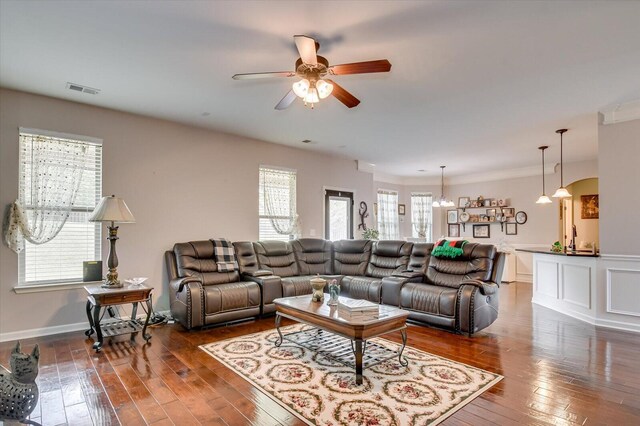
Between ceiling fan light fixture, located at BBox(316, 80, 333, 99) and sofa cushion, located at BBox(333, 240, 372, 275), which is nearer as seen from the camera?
ceiling fan light fixture, located at BBox(316, 80, 333, 99)

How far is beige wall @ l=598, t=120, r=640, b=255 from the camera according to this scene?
4.48 meters

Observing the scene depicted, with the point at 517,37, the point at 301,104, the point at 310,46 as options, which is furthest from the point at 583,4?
the point at 301,104

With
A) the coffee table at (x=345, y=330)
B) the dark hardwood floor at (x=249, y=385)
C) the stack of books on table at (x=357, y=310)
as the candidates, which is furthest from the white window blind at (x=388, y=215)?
the stack of books on table at (x=357, y=310)

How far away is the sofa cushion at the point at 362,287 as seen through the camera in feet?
16.6

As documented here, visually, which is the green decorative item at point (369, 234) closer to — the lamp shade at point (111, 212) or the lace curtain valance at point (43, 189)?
the lamp shade at point (111, 212)

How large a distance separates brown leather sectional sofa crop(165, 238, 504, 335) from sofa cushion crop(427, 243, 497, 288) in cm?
1

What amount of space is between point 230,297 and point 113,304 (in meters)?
1.32

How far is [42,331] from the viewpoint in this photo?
407 cm

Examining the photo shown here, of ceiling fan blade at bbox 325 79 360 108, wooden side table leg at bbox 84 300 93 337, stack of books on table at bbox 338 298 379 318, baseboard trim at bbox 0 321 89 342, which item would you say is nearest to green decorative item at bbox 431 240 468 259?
stack of books on table at bbox 338 298 379 318

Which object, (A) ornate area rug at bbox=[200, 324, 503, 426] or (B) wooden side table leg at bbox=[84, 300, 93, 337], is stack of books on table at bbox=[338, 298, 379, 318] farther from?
(B) wooden side table leg at bbox=[84, 300, 93, 337]

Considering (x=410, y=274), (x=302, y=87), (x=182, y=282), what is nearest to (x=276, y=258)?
(x=182, y=282)

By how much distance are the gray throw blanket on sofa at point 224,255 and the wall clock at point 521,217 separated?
737 cm

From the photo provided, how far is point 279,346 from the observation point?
3.66 metres

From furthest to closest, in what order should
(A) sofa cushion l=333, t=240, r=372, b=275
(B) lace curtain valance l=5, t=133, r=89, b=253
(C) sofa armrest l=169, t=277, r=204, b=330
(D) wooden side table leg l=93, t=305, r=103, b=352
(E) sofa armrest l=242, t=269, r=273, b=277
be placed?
(A) sofa cushion l=333, t=240, r=372, b=275
(E) sofa armrest l=242, t=269, r=273, b=277
(C) sofa armrest l=169, t=277, r=204, b=330
(B) lace curtain valance l=5, t=133, r=89, b=253
(D) wooden side table leg l=93, t=305, r=103, b=352
